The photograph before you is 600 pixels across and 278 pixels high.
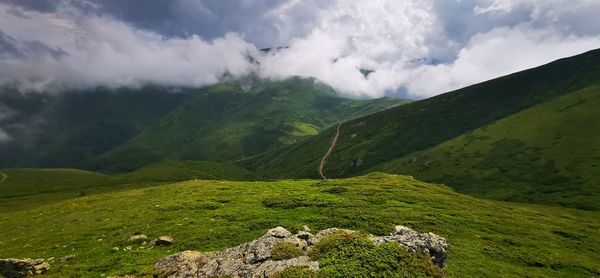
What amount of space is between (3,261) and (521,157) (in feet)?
561

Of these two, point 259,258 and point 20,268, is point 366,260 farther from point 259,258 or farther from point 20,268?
point 20,268

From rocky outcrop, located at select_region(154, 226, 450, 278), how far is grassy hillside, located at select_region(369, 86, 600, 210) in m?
105

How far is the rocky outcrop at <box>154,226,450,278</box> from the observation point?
76.3 feet

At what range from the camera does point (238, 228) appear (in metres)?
42.8

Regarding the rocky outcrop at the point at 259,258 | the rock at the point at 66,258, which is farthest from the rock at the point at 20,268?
the rocky outcrop at the point at 259,258

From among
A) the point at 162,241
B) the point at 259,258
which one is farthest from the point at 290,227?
the point at 259,258

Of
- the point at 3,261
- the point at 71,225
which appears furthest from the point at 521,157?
the point at 3,261

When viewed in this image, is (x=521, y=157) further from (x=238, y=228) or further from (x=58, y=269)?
(x=58, y=269)

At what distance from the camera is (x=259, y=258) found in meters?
24.7

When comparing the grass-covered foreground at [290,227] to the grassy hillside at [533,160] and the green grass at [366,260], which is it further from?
the grassy hillside at [533,160]

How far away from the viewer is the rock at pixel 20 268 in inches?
1144

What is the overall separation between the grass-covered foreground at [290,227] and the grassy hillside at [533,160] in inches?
2855

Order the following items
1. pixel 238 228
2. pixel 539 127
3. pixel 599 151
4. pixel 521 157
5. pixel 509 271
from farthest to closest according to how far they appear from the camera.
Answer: pixel 539 127, pixel 521 157, pixel 599 151, pixel 238 228, pixel 509 271

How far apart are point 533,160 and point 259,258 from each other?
517 ft
